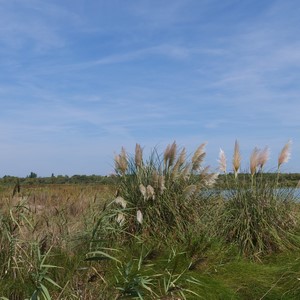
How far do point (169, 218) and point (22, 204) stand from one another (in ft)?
8.16

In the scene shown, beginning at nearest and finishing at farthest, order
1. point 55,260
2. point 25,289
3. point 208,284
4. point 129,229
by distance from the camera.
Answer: point 25,289 < point 55,260 < point 208,284 < point 129,229

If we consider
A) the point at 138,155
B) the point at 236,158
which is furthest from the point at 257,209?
the point at 138,155

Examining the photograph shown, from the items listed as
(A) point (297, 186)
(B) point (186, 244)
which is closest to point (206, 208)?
(B) point (186, 244)

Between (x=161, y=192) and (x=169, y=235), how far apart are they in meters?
0.58

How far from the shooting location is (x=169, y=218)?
6.82m

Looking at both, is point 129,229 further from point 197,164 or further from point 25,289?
point 25,289

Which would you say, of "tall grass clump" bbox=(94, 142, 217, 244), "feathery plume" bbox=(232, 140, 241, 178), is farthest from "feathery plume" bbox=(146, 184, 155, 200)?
"feathery plume" bbox=(232, 140, 241, 178)

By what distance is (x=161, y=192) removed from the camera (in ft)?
22.1

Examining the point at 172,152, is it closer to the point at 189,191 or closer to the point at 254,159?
the point at 189,191

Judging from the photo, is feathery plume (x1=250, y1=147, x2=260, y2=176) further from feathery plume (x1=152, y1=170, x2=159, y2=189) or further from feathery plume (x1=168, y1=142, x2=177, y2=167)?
feathery plume (x1=152, y1=170, x2=159, y2=189)

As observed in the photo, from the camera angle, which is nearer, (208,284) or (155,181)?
(208,284)

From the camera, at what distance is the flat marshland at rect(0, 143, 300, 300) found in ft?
14.8

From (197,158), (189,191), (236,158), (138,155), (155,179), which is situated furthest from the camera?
(236,158)

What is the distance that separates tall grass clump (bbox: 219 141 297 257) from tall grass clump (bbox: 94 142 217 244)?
0.42 meters
